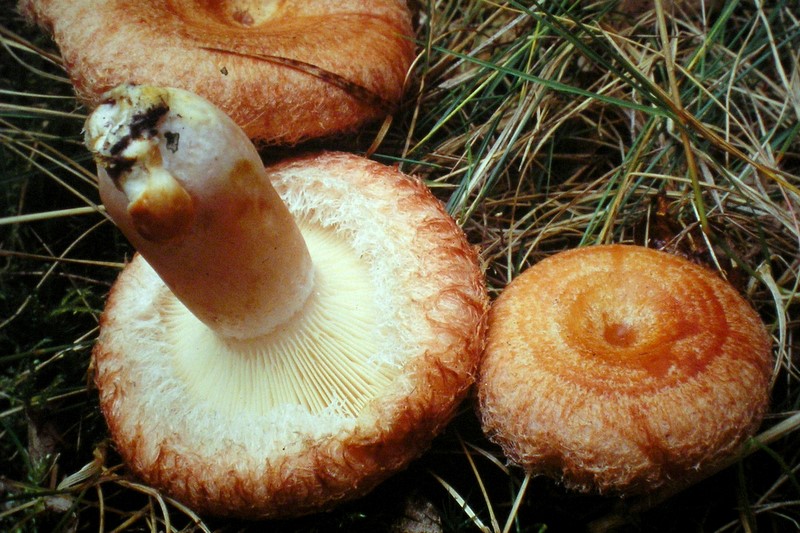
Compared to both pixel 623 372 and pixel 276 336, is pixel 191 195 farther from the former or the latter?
Answer: pixel 623 372

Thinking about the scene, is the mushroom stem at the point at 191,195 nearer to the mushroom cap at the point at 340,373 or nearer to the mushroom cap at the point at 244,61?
the mushroom cap at the point at 340,373

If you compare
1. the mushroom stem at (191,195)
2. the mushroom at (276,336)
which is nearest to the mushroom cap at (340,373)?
the mushroom at (276,336)

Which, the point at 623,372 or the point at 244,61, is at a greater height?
the point at 244,61

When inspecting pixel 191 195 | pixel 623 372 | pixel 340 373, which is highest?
pixel 191 195

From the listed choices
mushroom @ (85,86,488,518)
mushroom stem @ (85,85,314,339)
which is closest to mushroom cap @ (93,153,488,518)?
mushroom @ (85,86,488,518)

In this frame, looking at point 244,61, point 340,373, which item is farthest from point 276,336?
point 244,61

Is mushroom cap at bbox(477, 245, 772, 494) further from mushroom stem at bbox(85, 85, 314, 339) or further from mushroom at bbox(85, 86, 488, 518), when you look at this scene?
mushroom stem at bbox(85, 85, 314, 339)

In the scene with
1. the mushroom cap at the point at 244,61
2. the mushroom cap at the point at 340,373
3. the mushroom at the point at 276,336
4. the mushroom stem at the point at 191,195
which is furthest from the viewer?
the mushroom cap at the point at 244,61
